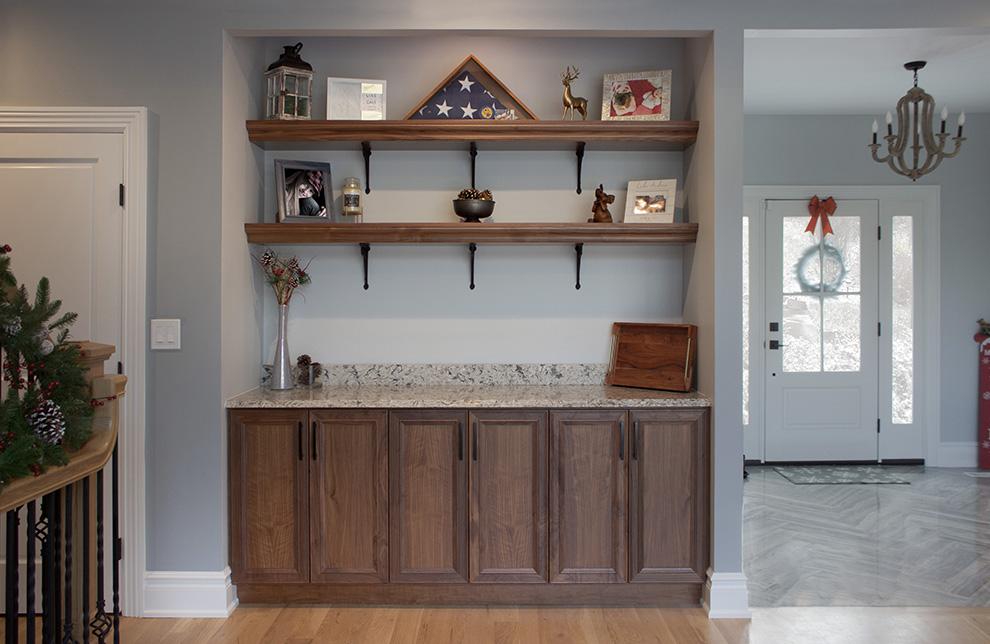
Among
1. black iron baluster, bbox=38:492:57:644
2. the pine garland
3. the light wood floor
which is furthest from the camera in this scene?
the light wood floor

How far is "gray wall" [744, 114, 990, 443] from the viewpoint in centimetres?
507

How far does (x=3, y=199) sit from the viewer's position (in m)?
2.68

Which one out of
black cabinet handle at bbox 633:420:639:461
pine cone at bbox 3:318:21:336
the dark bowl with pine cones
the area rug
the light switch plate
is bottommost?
the area rug

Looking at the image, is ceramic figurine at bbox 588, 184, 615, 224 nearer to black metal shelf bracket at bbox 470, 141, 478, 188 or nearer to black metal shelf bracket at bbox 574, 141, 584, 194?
black metal shelf bracket at bbox 574, 141, 584, 194

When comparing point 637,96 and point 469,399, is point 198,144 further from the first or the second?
point 637,96

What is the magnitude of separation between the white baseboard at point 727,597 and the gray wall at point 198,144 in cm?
4

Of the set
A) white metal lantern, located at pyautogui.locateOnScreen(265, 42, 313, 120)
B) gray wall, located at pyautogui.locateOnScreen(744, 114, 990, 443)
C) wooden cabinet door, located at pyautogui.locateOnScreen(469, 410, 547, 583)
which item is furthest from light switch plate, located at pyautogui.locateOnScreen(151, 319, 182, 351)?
gray wall, located at pyautogui.locateOnScreen(744, 114, 990, 443)

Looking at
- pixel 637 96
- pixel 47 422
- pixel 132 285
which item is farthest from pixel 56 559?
pixel 637 96

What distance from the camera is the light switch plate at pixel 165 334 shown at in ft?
8.79

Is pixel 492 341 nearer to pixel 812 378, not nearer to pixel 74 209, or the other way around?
pixel 74 209

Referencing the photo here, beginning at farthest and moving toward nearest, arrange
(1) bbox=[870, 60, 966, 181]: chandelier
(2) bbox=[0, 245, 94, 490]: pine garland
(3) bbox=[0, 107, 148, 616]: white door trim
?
(1) bbox=[870, 60, 966, 181]: chandelier → (3) bbox=[0, 107, 148, 616]: white door trim → (2) bbox=[0, 245, 94, 490]: pine garland

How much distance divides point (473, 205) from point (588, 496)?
4.35ft

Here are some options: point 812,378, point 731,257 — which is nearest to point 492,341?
point 731,257

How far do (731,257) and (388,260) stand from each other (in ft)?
5.00
